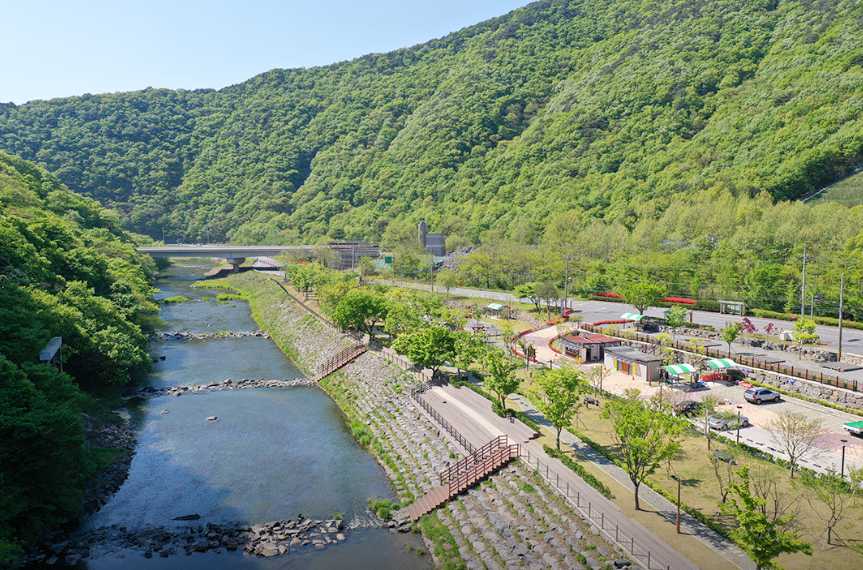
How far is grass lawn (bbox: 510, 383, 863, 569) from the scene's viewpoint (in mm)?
18828

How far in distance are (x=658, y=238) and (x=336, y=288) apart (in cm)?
4407

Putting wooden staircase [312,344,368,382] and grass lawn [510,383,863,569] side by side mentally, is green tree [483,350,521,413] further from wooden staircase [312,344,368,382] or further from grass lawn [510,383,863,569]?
wooden staircase [312,344,368,382]

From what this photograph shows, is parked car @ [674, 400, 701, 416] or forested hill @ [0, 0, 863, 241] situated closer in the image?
parked car @ [674, 400, 701, 416]

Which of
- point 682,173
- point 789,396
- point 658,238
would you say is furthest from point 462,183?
point 789,396

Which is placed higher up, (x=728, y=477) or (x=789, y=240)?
(x=789, y=240)

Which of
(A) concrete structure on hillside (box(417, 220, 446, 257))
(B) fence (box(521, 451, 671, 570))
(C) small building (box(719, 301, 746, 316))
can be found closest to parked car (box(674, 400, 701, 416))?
(B) fence (box(521, 451, 671, 570))

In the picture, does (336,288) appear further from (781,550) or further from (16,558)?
(781,550)

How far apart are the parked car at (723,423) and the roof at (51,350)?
3377 centimetres

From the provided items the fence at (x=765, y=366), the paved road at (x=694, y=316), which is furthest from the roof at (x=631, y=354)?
the paved road at (x=694, y=316)

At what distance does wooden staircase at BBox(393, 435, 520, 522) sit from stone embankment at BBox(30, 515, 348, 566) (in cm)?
324

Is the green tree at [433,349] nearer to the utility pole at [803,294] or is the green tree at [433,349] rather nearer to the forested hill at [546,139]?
the utility pole at [803,294]

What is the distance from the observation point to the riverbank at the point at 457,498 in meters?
20.8

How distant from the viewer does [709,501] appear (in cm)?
2258

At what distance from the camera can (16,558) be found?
20.8 metres
